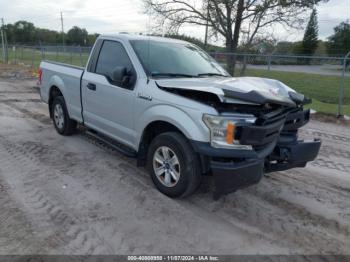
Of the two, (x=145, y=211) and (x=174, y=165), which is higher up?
(x=174, y=165)

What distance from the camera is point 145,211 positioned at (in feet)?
13.3

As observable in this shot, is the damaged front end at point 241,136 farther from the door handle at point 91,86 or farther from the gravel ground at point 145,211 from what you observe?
the door handle at point 91,86

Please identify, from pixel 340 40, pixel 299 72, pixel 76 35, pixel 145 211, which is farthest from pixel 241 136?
pixel 76 35

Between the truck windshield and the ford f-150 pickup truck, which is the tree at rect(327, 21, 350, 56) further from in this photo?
the ford f-150 pickup truck

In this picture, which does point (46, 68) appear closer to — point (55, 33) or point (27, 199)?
point (27, 199)

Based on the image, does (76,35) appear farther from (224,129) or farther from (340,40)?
(224,129)

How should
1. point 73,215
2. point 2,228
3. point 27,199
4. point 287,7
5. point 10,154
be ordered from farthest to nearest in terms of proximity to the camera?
point 287,7
point 10,154
point 27,199
point 73,215
point 2,228

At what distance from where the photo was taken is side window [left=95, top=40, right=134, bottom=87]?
5.12m

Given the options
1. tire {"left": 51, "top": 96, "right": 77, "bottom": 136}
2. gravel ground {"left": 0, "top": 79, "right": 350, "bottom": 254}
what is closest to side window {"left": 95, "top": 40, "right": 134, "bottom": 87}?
gravel ground {"left": 0, "top": 79, "right": 350, "bottom": 254}

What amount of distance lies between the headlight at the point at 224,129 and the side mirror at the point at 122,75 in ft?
4.74

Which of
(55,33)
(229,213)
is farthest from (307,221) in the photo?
(55,33)

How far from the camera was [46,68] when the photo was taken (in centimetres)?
738

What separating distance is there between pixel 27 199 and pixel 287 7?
19426 mm

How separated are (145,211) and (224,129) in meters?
1.28
